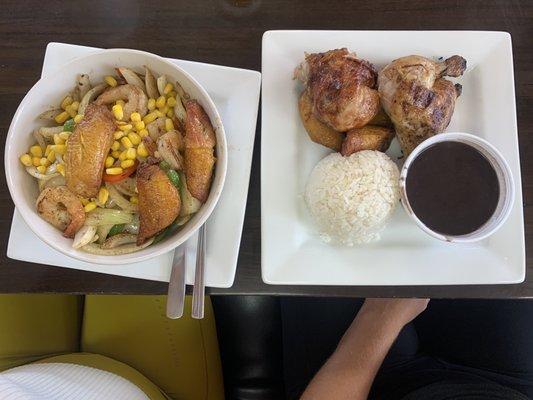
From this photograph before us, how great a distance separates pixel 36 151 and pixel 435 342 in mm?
1236

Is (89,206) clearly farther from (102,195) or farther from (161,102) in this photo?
(161,102)

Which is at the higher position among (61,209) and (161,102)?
(161,102)

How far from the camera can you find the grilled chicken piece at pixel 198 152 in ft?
3.17

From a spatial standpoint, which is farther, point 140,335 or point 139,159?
point 140,335

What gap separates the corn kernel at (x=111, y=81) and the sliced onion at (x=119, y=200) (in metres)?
0.21

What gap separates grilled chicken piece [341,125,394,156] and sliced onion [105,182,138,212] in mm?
456

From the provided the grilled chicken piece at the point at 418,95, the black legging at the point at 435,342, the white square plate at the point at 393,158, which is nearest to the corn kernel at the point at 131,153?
the white square plate at the point at 393,158

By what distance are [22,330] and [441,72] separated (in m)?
1.27

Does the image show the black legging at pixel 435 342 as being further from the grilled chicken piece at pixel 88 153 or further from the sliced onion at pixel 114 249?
the grilled chicken piece at pixel 88 153

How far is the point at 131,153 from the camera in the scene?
39.4 inches

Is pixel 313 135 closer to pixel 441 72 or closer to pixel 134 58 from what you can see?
pixel 441 72

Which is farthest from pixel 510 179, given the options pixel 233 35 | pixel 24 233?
pixel 24 233

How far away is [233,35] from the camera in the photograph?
126 centimetres

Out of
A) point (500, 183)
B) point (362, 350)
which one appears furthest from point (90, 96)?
point (362, 350)
